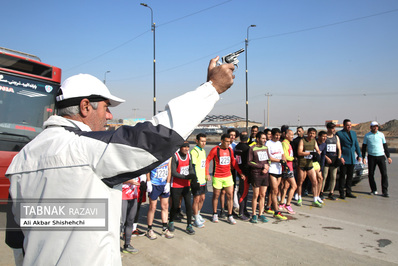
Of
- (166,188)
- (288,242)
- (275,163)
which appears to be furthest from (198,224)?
(275,163)

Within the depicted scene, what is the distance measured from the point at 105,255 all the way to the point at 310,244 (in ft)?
14.3

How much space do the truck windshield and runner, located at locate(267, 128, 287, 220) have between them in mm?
5207

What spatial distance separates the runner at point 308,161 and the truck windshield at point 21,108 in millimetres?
6270

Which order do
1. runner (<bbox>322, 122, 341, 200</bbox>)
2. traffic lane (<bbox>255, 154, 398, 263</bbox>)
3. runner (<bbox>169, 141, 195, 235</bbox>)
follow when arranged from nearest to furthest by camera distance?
1. traffic lane (<bbox>255, 154, 398, 263</bbox>)
2. runner (<bbox>169, 141, 195, 235</bbox>)
3. runner (<bbox>322, 122, 341, 200</bbox>)

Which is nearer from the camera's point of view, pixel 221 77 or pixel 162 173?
pixel 221 77

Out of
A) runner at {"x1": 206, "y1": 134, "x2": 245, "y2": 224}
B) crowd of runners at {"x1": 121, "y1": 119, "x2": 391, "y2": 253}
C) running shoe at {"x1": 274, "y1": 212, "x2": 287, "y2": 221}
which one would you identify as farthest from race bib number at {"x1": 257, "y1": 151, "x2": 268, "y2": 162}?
running shoe at {"x1": 274, "y1": 212, "x2": 287, "y2": 221}

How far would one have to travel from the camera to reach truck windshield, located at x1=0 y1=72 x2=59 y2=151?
550cm

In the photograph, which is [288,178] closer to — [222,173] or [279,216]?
[279,216]

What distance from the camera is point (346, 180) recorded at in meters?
8.26

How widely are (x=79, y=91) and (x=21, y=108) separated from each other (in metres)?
5.43

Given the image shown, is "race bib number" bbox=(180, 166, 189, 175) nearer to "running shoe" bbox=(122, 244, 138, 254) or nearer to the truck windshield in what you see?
"running shoe" bbox=(122, 244, 138, 254)

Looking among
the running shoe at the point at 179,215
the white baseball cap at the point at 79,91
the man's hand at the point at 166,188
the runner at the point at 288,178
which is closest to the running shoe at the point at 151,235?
the man's hand at the point at 166,188

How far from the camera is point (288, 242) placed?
4.79m

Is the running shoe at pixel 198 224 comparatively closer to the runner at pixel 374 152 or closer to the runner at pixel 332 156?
the runner at pixel 332 156
